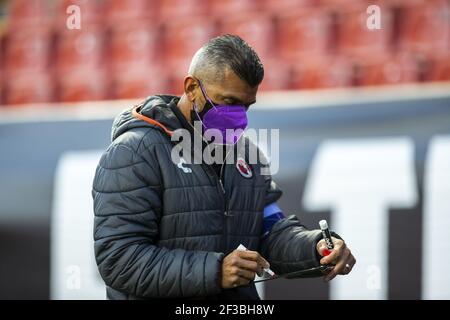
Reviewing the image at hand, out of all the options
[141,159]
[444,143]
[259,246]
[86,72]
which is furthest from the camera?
[86,72]

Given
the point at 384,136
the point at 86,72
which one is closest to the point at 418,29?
the point at 384,136

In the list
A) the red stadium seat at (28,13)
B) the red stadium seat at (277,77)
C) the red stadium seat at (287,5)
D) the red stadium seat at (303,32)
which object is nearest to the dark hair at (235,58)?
the red stadium seat at (277,77)

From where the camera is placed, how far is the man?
1527 mm

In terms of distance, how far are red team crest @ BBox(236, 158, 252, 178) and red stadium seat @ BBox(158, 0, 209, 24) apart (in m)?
3.04

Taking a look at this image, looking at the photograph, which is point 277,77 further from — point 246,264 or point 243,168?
point 246,264

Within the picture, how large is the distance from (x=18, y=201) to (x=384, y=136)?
1.66m

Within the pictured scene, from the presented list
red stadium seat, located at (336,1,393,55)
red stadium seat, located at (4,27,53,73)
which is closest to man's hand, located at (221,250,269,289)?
red stadium seat, located at (336,1,393,55)

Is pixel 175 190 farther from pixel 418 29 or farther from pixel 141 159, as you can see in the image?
pixel 418 29

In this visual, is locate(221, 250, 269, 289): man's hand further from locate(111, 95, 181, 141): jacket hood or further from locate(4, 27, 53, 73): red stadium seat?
locate(4, 27, 53, 73): red stadium seat

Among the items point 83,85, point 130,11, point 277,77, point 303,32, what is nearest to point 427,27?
point 303,32

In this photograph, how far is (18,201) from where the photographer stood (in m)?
3.53

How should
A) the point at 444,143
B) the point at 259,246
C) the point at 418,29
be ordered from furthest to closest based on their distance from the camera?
1. the point at 418,29
2. the point at 444,143
3. the point at 259,246

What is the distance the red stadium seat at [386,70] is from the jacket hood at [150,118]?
2.59 meters

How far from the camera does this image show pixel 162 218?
1.59 meters
